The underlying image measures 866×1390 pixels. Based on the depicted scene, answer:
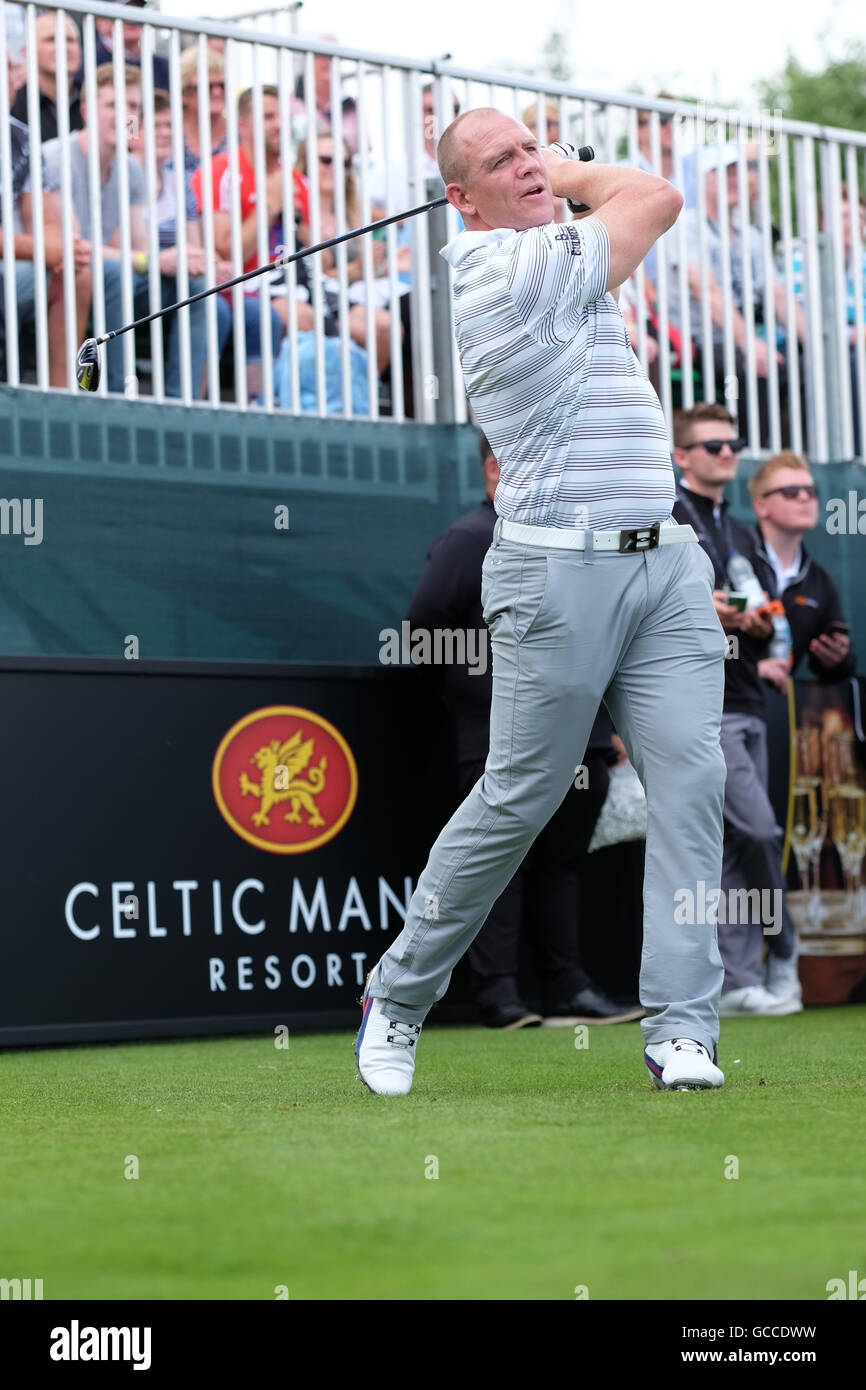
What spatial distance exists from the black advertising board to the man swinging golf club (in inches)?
80.2

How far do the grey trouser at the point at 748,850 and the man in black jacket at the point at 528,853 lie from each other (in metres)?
0.47

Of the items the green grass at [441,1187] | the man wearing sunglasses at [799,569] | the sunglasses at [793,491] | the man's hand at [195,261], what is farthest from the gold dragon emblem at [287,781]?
the sunglasses at [793,491]

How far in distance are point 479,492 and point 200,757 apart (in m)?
1.62

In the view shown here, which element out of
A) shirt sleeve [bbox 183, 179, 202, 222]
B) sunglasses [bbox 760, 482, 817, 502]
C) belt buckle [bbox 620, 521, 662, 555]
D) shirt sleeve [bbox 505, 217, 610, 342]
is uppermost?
A: shirt sleeve [bbox 183, 179, 202, 222]

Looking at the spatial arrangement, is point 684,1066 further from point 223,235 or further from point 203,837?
point 223,235

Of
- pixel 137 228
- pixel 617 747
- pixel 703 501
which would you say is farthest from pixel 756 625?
pixel 137 228

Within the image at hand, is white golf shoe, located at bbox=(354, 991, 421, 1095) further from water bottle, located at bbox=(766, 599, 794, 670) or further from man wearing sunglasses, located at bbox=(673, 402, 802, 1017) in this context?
water bottle, located at bbox=(766, 599, 794, 670)

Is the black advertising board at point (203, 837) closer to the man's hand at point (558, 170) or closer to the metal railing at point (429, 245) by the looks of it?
the metal railing at point (429, 245)

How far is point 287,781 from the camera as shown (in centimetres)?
648

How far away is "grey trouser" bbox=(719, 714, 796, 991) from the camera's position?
697 centimetres

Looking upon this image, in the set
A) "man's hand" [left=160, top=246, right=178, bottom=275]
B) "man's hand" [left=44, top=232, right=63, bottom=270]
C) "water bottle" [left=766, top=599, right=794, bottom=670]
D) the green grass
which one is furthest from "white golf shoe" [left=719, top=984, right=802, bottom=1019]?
"man's hand" [left=44, top=232, right=63, bottom=270]

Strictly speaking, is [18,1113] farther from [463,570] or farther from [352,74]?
[352,74]

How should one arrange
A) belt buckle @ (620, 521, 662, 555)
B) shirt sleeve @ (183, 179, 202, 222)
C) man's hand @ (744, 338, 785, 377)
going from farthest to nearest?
man's hand @ (744, 338, 785, 377)
shirt sleeve @ (183, 179, 202, 222)
belt buckle @ (620, 521, 662, 555)

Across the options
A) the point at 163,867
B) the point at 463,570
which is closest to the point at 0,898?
the point at 163,867
